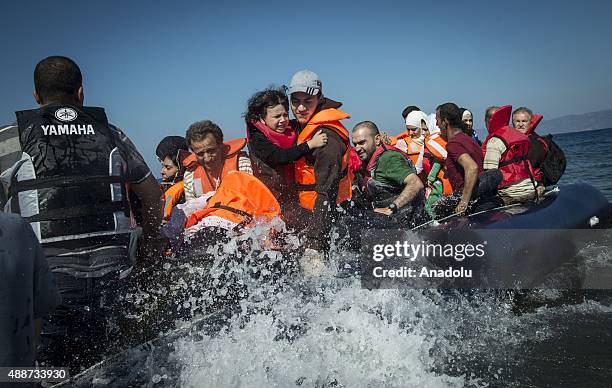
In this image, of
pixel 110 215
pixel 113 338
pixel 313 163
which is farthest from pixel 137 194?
pixel 313 163

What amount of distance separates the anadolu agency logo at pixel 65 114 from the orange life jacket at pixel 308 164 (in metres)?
1.74

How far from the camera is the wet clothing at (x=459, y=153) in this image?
477 centimetres

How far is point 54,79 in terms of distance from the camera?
99.3 inches

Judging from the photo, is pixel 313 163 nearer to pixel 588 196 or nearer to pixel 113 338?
pixel 113 338

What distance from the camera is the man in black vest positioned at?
7.79ft

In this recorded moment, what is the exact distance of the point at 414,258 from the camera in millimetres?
3805

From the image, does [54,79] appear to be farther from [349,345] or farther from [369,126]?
[369,126]

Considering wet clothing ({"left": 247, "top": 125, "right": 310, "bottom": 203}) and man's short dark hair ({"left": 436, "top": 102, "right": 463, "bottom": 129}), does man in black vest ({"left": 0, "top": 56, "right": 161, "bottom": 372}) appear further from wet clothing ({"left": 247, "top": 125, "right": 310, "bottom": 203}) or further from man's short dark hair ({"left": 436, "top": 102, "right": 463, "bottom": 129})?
man's short dark hair ({"left": 436, "top": 102, "right": 463, "bottom": 129})

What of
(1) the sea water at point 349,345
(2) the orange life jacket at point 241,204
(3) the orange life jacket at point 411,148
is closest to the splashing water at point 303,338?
(1) the sea water at point 349,345

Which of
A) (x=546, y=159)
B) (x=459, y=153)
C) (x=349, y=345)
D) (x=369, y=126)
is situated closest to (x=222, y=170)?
(x=369, y=126)

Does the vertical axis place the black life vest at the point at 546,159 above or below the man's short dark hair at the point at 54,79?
below

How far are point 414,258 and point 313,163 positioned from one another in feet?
3.51

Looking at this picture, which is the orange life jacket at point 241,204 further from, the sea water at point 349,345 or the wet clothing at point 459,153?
the wet clothing at point 459,153

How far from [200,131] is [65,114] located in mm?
1782
